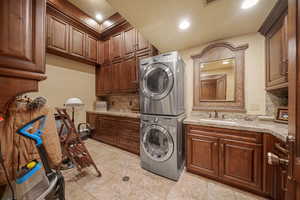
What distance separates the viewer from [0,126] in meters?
0.55

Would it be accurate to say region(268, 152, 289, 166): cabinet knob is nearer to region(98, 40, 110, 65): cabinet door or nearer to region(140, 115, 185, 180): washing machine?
region(140, 115, 185, 180): washing machine

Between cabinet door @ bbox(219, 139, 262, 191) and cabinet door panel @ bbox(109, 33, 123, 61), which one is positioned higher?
cabinet door panel @ bbox(109, 33, 123, 61)

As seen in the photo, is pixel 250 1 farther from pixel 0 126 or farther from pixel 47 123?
pixel 0 126

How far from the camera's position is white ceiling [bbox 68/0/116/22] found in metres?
2.58

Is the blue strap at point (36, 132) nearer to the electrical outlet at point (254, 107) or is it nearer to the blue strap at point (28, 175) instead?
the blue strap at point (28, 175)

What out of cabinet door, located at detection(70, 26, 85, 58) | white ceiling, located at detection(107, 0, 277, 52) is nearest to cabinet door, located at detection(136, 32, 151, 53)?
white ceiling, located at detection(107, 0, 277, 52)

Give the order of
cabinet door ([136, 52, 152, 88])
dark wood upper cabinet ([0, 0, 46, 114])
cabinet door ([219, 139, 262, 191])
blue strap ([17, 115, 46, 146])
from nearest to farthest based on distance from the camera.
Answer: dark wood upper cabinet ([0, 0, 46, 114]) → blue strap ([17, 115, 46, 146]) → cabinet door ([219, 139, 262, 191]) → cabinet door ([136, 52, 152, 88])

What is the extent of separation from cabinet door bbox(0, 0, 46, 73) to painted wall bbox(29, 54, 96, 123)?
282cm

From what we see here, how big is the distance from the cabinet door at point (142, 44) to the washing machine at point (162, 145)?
5.20ft

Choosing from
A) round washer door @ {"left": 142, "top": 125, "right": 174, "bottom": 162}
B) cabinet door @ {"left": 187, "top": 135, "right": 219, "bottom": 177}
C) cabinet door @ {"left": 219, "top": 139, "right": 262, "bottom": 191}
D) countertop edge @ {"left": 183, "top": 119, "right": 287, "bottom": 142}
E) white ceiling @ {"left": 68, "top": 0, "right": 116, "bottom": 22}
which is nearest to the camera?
countertop edge @ {"left": 183, "top": 119, "right": 287, "bottom": 142}

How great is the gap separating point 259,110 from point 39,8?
269 cm

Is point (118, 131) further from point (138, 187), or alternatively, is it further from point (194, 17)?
A: point (194, 17)

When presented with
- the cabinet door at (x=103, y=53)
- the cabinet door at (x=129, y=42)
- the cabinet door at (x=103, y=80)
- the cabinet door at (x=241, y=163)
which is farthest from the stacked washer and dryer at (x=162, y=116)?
the cabinet door at (x=103, y=53)

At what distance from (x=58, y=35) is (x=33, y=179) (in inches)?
123
